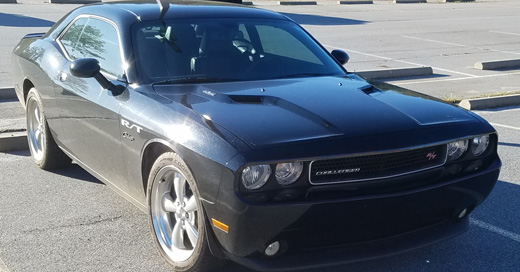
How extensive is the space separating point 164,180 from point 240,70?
1172 mm

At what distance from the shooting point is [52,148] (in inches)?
239

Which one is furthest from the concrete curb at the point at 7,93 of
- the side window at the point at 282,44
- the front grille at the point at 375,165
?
the front grille at the point at 375,165

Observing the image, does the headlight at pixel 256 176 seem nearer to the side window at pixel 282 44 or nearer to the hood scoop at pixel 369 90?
the hood scoop at pixel 369 90

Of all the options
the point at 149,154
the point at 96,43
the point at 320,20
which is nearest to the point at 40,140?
the point at 96,43

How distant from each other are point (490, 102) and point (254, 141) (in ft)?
21.4

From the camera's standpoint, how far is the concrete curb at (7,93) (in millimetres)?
8617

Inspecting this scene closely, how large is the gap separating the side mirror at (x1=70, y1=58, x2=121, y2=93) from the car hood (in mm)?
407

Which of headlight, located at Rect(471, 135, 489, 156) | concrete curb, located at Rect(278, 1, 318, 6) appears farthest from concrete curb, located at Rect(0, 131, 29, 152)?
concrete curb, located at Rect(278, 1, 318, 6)

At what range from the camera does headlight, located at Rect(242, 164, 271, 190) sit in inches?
144

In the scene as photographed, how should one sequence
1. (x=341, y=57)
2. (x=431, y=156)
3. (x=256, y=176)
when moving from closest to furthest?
(x=256, y=176) < (x=431, y=156) < (x=341, y=57)

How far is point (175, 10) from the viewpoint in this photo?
5.41 meters

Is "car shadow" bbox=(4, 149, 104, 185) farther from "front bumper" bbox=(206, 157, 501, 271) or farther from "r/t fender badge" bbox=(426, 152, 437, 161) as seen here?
"r/t fender badge" bbox=(426, 152, 437, 161)

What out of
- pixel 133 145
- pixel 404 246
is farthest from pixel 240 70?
pixel 404 246

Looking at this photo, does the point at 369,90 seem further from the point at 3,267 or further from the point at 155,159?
the point at 3,267
